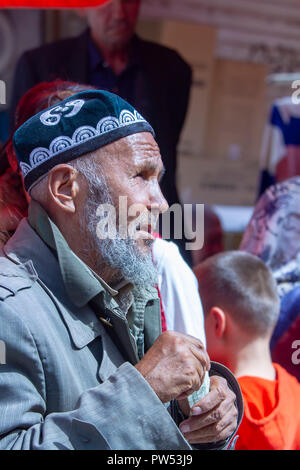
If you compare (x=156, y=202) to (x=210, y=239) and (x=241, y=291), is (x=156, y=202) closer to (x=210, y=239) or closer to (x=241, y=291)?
(x=241, y=291)

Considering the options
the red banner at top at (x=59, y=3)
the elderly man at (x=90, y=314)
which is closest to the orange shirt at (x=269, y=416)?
the elderly man at (x=90, y=314)

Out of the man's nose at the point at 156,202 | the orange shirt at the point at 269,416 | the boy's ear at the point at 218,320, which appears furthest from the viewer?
the boy's ear at the point at 218,320

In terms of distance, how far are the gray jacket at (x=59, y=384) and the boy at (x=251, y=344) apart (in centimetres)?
74

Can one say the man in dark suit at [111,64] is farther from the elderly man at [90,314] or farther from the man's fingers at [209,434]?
the man's fingers at [209,434]

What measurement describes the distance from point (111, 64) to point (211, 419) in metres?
1.83

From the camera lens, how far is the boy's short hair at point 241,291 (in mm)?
1811

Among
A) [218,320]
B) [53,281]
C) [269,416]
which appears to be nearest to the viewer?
[53,281]

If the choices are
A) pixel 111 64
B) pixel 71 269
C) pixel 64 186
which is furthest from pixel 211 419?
pixel 111 64

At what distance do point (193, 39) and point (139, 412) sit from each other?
2.90 meters

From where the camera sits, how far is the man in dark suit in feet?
7.93

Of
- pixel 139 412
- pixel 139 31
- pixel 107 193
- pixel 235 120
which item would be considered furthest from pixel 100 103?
pixel 235 120

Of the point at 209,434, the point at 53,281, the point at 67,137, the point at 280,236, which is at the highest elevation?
the point at 67,137

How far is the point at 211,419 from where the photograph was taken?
1.12 m

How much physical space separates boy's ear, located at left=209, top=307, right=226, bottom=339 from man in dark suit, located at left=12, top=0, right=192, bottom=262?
58 centimetres
